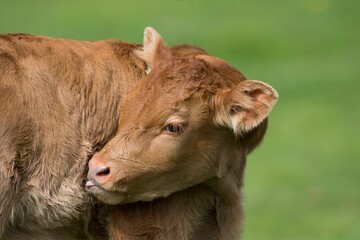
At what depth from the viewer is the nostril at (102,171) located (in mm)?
7898

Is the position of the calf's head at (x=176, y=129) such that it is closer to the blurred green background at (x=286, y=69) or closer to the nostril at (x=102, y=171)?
the nostril at (x=102, y=171)

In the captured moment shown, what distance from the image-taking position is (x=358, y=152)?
67.0 ft

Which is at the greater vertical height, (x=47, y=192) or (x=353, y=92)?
(x=47, y=192)

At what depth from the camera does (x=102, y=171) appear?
7914 mm

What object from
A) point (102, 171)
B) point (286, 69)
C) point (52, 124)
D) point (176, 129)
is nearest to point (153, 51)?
point (176, 129)

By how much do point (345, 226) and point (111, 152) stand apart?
27.4ft

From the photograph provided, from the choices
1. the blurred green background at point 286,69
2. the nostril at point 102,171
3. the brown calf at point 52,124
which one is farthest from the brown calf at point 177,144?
the blurred green background at point 286,69

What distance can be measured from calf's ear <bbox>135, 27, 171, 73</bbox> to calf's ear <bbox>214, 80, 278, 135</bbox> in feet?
1.80

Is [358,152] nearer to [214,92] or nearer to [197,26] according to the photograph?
[197,26]

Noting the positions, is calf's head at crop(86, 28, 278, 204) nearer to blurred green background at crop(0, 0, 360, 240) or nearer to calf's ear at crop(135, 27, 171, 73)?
calf's ear at crop(135, 27, 171, 73)

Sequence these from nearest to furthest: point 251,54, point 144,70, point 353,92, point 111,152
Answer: point 111,152, point 144,70, point 353,92, point 251,54

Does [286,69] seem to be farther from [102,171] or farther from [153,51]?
[102,171]

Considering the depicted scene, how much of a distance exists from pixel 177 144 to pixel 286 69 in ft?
58.3

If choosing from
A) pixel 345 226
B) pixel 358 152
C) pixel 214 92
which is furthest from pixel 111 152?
pixel 358 152
